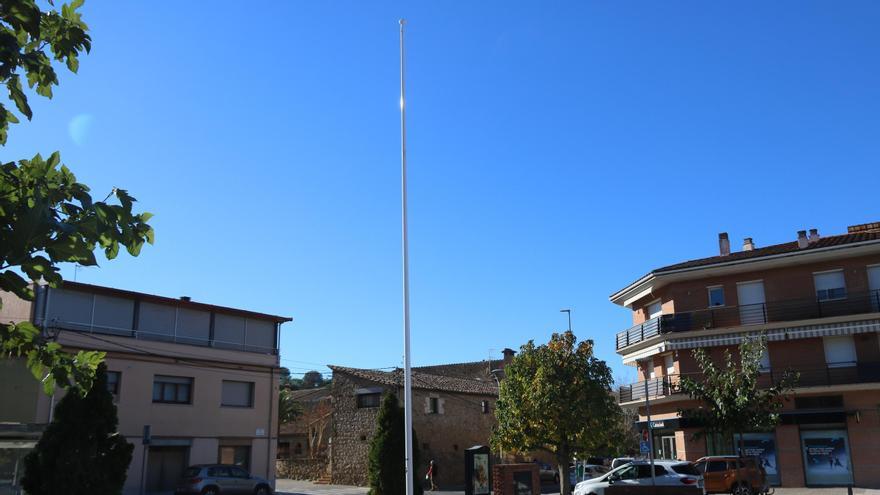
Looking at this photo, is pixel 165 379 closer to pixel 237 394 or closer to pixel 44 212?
pixel 237 394

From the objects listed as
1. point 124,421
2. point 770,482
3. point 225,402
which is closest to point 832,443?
point 770,482

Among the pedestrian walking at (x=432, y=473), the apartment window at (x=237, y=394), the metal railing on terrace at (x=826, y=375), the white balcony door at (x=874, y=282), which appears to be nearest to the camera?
the metal railing on terrace at (x=826, y=375)

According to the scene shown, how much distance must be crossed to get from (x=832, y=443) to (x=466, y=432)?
21.4 m

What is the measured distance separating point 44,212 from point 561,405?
26.8 metres

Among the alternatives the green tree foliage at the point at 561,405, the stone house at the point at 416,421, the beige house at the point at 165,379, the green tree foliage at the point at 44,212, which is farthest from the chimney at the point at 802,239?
the green tree foliage at the point at 44,212

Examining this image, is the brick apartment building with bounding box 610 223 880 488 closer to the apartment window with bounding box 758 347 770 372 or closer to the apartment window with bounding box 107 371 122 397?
the apartment window with bounding box 758 347 770 372

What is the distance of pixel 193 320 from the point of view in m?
33.9

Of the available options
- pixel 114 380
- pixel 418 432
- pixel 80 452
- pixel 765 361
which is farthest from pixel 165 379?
pixel 765 361

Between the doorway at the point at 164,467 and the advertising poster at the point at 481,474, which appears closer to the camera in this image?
the advertising poster at the point at 481,474

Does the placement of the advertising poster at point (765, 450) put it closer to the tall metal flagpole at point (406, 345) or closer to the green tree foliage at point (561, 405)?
the green tree foliage at point (561, 405)

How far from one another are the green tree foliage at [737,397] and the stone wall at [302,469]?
23.5 m

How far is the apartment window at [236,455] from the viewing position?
111 feet

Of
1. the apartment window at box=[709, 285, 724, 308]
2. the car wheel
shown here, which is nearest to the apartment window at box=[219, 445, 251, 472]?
the car wheel

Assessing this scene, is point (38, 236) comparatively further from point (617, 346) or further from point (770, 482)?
point (617, 346)
